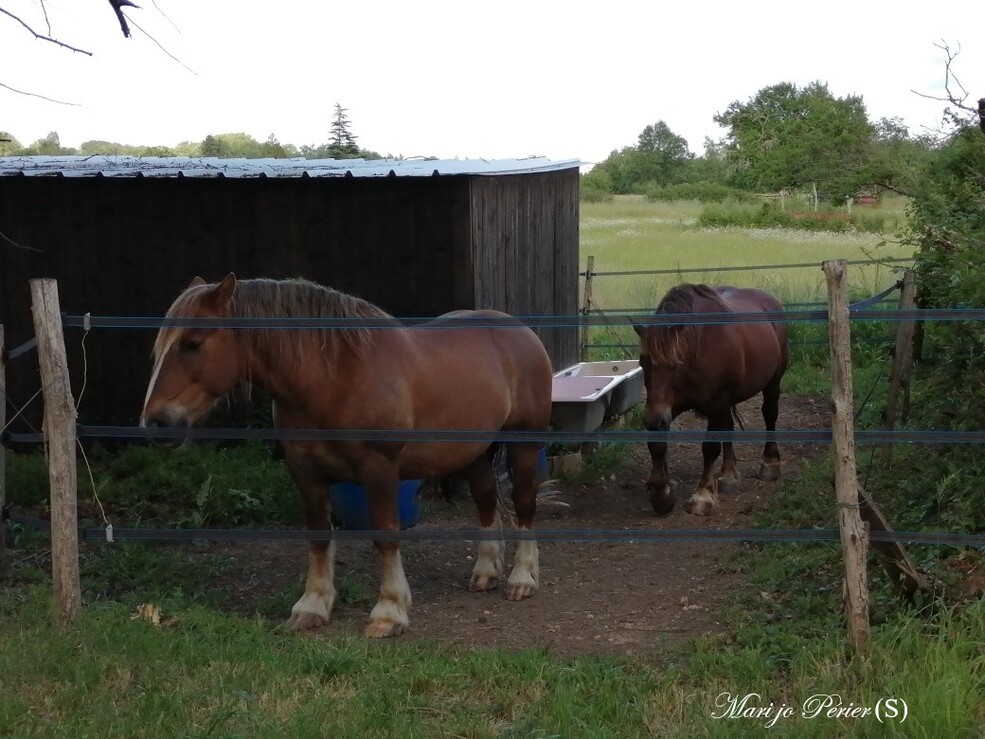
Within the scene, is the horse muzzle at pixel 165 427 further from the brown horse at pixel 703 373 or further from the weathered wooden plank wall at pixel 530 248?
the weathered wooden plank wall at pixel 530 248

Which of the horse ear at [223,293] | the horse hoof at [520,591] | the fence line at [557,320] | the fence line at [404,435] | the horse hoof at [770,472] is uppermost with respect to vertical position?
the horse ear at [223,293]

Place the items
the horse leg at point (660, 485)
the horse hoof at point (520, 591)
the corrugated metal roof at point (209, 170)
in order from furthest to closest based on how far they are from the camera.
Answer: the corrugated metal roof at point (209, 170)
the horse leg at point (660, 485)
the horse hoof at point (520, 591)

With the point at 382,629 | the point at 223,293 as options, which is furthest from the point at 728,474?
the point at 223,293

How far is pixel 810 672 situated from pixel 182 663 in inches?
99.2

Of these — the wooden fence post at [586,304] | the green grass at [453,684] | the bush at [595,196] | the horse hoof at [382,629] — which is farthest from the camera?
the bush at [595,196]

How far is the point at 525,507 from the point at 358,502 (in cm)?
115

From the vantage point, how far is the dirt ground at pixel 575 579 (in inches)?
214

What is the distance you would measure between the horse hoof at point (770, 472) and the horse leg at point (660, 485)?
1.32 meters

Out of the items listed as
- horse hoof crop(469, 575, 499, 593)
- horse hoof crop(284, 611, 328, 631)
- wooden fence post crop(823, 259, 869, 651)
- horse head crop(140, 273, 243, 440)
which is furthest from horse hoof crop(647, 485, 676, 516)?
horse head crop(140, 273, 243, 440)

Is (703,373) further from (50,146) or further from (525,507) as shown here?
(50,146)

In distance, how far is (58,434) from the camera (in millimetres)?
5074

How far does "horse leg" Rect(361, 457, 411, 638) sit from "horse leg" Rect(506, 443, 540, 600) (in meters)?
0.94

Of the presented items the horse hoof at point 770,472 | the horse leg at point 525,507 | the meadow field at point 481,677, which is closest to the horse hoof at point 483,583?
Answer: the horse leg at point 525,507

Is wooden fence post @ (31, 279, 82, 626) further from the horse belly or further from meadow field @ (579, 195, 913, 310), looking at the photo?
meadow field @ (579, 195, 913, 310)
